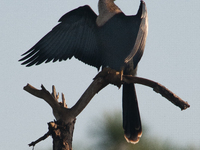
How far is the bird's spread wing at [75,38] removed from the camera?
534 cm

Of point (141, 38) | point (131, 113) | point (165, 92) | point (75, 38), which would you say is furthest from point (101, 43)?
point (165, 92)

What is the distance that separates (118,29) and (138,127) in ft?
4.31

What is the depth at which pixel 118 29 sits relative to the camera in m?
5.21

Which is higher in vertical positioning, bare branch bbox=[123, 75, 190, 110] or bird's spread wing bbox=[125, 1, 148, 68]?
bird's spread wing bbox=[125, 1, 148, 68]

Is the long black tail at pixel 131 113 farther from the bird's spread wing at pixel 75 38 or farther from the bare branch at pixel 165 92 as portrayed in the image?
the bare branch at pixel 165 92

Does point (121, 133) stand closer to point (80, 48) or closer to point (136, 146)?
point (136, 146)

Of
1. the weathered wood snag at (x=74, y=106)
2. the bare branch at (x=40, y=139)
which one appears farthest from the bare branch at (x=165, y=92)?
the bare branch at (x=40, y=139)

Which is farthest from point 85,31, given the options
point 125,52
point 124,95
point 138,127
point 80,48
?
point 138,127

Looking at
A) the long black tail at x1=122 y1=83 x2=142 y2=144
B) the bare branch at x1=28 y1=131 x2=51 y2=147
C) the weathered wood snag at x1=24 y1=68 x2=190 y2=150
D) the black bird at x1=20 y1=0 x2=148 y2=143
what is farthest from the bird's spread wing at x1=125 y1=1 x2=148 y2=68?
the bare branch at x1=28 y1=131 x2=51 y2=147

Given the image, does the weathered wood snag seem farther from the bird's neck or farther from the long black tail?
the bird's neck

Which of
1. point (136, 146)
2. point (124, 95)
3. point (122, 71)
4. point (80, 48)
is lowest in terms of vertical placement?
point (136, 146)

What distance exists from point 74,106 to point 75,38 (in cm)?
120

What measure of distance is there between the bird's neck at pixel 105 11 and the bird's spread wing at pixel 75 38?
12 cm

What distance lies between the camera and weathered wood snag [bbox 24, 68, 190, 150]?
170 inches
